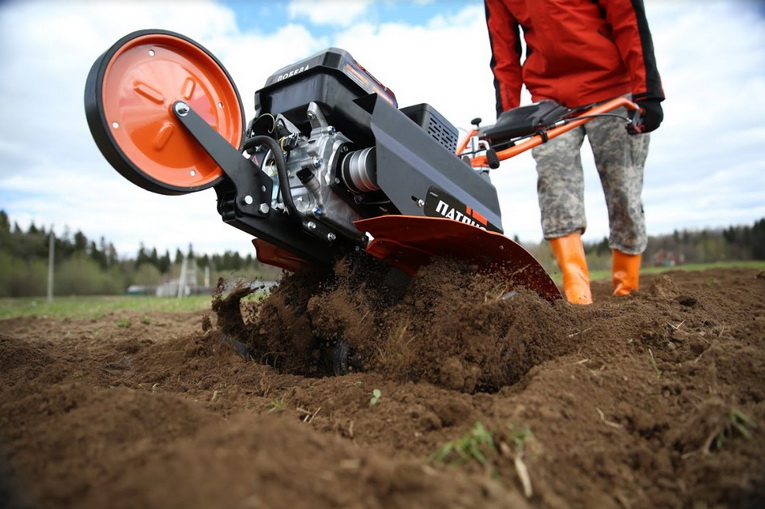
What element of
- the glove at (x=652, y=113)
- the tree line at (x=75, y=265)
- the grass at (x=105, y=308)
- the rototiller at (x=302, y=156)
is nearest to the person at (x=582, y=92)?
the glove at (x=652, y=113)

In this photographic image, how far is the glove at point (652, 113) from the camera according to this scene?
384 centimetres

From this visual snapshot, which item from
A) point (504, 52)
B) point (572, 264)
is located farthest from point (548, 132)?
point (504, 52)

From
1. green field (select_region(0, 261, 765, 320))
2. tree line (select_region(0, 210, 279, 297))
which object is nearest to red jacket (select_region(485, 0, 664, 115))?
green field (select_region(0, 261, 765, 320))

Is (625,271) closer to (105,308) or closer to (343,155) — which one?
(343,155)

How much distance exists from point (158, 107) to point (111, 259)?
4351cm

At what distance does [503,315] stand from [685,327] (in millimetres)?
977

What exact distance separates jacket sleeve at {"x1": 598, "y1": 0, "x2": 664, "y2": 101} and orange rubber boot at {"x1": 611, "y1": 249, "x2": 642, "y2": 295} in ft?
4.53

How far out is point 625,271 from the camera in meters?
4.55

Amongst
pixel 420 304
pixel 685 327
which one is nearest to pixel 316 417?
pixel 420 304

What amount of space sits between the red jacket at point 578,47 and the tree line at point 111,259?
18.4 m

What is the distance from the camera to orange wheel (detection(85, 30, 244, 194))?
2.04 m

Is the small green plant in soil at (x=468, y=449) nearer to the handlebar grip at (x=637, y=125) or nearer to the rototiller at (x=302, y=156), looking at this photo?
the rototiller at (x=302, y=156)

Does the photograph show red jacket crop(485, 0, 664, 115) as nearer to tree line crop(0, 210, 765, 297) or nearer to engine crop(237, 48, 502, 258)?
engine crop(237, 48, 502, 258)

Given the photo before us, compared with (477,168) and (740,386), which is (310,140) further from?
(740,386)
